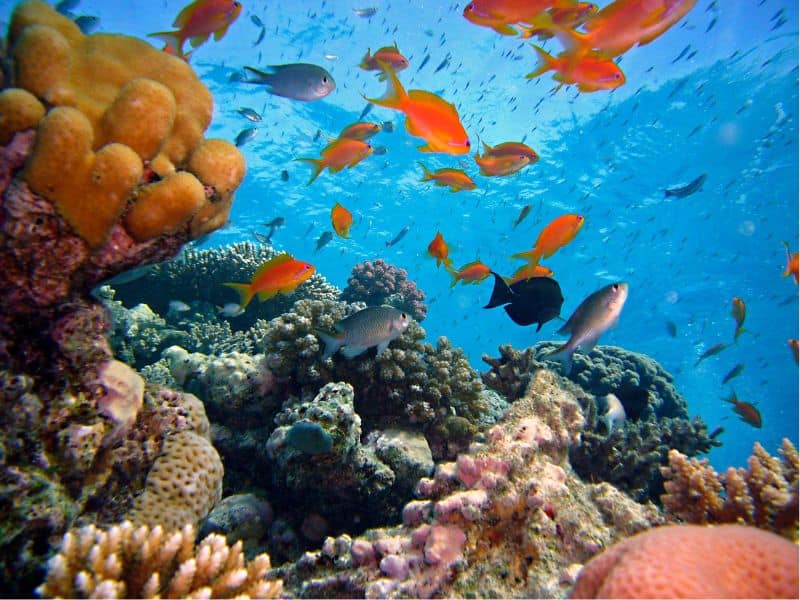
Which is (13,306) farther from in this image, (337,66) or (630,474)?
(337,66)

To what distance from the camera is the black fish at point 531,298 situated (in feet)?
14.2

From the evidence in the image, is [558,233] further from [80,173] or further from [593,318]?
[80,173]

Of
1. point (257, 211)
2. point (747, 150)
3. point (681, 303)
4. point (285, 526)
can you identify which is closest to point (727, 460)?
point (681, 303)

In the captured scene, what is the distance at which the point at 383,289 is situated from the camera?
1102cm

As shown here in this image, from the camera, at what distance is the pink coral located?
1290mm

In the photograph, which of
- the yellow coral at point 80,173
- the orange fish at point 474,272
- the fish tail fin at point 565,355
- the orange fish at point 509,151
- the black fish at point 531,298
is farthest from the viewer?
the orange fish at point 474,272

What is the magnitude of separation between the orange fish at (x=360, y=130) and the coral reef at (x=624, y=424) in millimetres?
3754

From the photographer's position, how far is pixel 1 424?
2.05 m

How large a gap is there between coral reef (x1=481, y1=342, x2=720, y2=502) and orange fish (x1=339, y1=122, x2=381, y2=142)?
3.75 m

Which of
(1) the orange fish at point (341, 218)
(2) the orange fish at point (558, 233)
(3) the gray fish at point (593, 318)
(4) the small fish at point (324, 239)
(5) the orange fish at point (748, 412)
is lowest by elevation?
(3) the gray fish at point (593, 318)

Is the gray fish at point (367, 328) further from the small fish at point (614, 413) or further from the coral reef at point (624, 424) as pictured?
the small fish at point (614, 413)

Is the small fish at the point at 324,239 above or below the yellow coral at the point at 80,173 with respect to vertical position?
above

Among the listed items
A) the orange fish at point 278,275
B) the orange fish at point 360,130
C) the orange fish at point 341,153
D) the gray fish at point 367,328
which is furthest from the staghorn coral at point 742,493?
the orange fish at point 360,130

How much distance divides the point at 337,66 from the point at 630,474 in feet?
68.8
